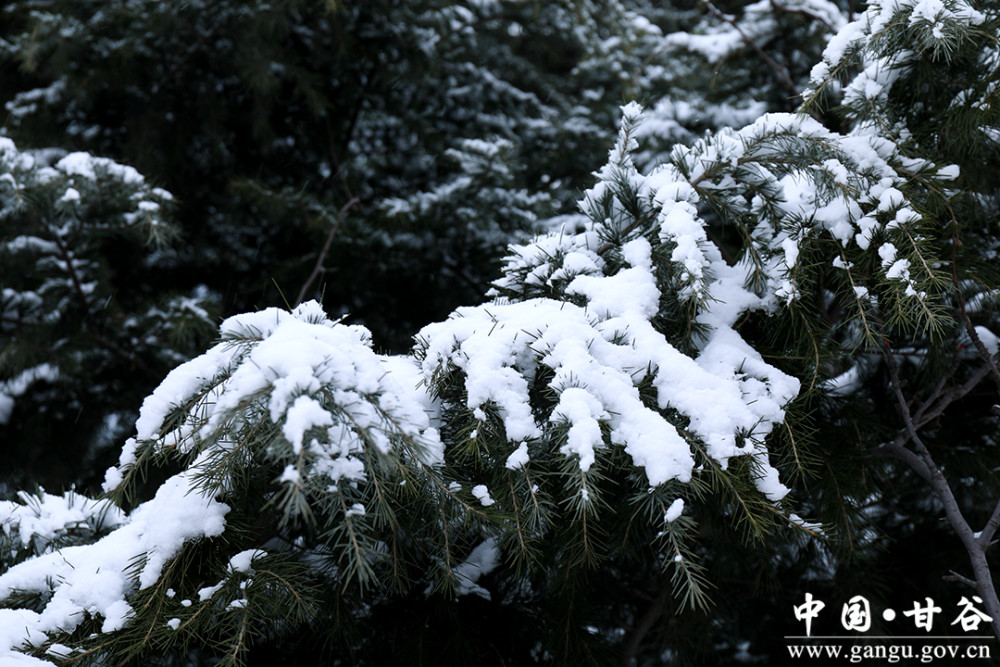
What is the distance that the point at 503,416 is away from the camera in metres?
1.16

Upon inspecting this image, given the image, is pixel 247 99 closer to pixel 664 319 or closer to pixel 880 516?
pixel 664 319

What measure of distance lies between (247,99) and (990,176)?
3086 millimetres

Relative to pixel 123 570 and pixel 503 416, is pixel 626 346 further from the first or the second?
pixel 123 570

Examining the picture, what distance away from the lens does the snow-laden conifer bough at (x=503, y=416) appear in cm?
104

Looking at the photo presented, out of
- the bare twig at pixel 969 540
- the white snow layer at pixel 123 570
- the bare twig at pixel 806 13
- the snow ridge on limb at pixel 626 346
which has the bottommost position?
the bare twig at pixel 969 540

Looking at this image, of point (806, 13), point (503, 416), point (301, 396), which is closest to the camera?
point (301, 396)

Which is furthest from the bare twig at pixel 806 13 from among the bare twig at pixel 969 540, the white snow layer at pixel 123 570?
the white snow layer at pixel 123 570

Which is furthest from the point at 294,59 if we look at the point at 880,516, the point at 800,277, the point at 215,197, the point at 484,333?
the point at 880,516

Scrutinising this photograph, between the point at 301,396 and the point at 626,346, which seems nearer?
the point at 301,396

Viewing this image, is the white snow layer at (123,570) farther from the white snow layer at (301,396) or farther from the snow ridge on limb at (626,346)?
the snow ridge on limb at (626,346)

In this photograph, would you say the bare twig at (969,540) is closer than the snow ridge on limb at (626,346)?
No

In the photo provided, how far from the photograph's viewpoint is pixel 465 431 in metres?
1.16

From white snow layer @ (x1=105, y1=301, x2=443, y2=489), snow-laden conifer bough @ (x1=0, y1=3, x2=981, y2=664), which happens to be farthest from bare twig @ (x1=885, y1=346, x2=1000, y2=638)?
white snow layer @ (x1=105, y1=301, x2=443, y2=489)

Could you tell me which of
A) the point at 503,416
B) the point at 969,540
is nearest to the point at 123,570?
the point at 503,416
